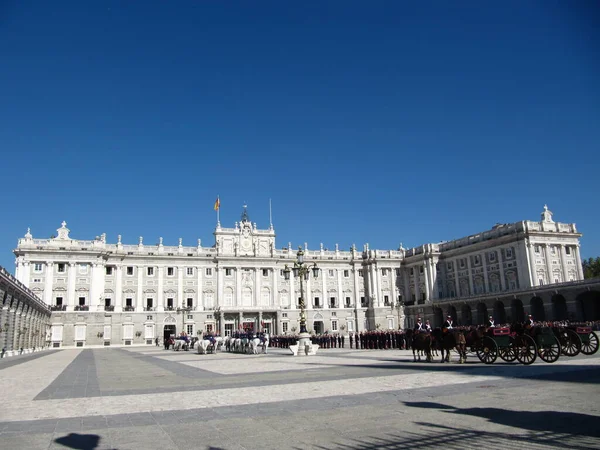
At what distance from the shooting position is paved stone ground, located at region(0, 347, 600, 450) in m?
6.66

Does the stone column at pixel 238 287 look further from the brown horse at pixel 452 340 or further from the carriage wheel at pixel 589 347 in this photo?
the carriage wheel at pixel 589 347

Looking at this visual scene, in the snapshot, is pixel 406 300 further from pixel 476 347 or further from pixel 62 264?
pixel 476 347

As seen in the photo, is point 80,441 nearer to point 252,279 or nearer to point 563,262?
point 563,262

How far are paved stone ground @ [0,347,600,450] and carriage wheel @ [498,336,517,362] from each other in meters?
2.06

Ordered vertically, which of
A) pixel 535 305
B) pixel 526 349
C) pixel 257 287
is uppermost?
pixel 257 287

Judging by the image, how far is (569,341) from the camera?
16844 millimetres

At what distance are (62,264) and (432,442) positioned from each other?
65094 mm

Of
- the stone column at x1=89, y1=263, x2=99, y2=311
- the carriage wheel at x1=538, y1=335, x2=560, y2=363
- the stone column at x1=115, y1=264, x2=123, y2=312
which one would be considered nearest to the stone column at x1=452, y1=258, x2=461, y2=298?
the stone column at x1=115, y1=264, x2=123, y2=312

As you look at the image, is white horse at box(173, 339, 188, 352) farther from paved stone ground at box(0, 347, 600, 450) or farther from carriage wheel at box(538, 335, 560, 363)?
carriage wheel at box(538, 335, 560, 363)

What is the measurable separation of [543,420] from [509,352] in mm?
9929

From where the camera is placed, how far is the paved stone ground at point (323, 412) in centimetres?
666

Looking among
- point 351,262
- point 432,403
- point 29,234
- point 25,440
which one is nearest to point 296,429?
point 432,403

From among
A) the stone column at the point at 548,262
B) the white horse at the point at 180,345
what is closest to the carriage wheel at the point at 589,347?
the white horse at the point at 180,345

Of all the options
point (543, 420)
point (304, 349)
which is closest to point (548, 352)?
point (543, 420)
